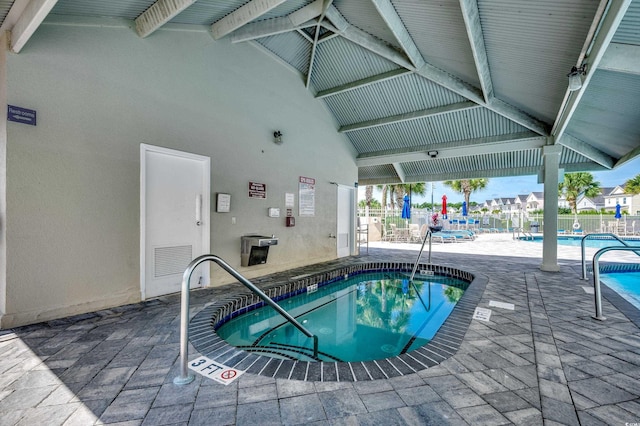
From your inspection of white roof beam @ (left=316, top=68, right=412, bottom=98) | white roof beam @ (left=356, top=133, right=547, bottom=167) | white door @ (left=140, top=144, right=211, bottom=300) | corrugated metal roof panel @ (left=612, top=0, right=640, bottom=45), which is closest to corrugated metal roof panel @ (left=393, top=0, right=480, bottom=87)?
white roof beam @ (left=316, top=68, right=412, bottom=98)

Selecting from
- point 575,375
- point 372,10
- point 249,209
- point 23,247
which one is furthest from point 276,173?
point 575,375

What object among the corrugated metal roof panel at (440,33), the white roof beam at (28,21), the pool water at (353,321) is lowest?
the pool water at (353,321)

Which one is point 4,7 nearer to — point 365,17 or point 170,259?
point 170,259

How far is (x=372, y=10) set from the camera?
452cm

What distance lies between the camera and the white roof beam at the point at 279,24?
4721 mm

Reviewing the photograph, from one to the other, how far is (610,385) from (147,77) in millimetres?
5619

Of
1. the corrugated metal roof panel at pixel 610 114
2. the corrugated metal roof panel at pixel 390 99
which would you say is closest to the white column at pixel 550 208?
the corrugated metal roof panel at pixel 610 114

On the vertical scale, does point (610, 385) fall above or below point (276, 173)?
below

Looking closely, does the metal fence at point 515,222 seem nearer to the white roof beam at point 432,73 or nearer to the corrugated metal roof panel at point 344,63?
the corrugated metal roof panel at point 344,63

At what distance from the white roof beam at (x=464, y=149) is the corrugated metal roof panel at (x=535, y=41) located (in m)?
1.43

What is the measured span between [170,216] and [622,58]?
564 cm

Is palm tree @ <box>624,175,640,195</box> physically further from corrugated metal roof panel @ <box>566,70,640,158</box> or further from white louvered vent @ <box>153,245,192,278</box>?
white louvered vent @ <box>153,245,192,278</box>

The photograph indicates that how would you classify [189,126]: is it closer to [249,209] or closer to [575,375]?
[249,209]

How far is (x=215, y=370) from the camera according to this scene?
7.05 ft
